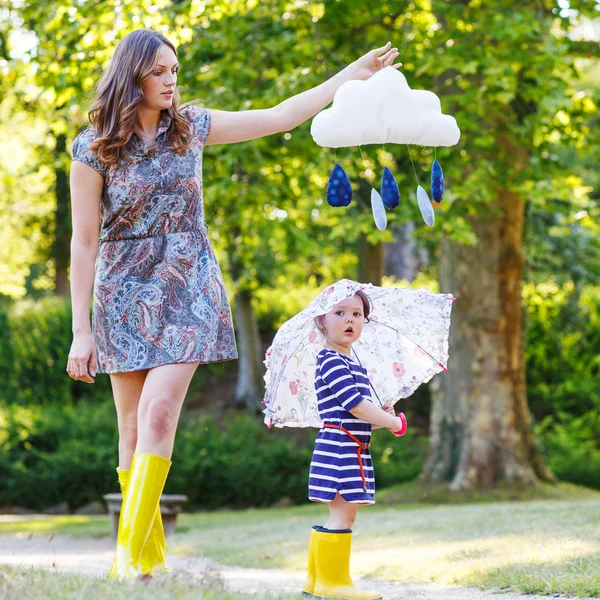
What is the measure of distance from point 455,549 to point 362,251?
28.6 feet

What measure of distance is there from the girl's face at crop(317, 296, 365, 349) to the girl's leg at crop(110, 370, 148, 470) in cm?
88

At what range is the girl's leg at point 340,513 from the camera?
376cm

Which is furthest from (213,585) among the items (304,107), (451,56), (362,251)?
(362,251)

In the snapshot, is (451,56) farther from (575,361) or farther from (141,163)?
(575,361)

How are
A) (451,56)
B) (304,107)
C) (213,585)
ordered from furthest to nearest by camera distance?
(451,56) < (304,107) < (213,585)

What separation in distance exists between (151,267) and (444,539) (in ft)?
12.0

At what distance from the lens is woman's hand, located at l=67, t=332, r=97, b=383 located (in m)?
3.39

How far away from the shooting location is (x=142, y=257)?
346 cm

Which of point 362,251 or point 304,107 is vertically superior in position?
point 362,251

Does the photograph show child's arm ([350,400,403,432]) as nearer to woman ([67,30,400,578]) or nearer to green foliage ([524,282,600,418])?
woman ([67,30,400,578])

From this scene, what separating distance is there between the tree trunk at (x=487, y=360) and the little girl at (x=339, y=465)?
6.87 metres

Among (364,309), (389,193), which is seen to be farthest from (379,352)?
(389,193)

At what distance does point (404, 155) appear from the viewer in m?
10.5

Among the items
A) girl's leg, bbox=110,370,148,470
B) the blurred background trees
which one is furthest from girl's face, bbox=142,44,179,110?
the blurred background trees
